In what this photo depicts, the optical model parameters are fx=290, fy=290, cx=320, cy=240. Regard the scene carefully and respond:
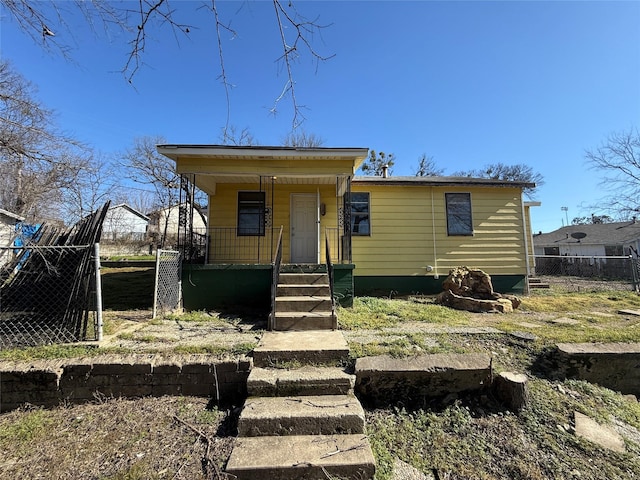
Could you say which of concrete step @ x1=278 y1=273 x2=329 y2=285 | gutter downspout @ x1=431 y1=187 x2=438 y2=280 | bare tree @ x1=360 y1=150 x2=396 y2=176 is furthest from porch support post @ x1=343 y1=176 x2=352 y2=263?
bare tree @ x1=360 y1=150 x2=396 y2=176

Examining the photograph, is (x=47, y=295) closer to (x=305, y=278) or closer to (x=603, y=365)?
(x=305, y=278)

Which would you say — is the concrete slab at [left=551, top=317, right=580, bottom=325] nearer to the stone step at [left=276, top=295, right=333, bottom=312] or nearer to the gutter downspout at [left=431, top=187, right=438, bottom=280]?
the gutter downspout at [left=431, top=187, right=438, bottom=280]

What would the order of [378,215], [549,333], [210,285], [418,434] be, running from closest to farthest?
[418,434] < [549,333] < [210,285] < [378,215]

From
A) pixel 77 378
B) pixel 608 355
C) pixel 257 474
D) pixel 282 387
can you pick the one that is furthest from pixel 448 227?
pixel 77 378

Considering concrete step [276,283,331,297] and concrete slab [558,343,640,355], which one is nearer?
concrete slab [558,343,640,355]

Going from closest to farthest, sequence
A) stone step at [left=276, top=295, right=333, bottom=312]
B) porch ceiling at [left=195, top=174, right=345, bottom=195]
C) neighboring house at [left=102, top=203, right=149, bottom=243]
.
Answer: stone step at [left=276, top=295, right=333, bottom=312], porch ceiling at [left=195, top=174, right=345, bottom=195], neighboring house at [left=102, top=203, right=149, bottom=243]

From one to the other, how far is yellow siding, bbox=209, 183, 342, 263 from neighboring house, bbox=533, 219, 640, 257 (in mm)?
21660

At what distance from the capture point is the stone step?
5.05 meters

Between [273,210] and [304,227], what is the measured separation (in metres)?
1.01

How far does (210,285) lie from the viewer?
254 inches

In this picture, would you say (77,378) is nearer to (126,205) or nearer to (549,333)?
(549,333)

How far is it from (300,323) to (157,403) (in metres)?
2.15

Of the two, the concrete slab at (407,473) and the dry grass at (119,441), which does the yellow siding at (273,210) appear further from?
the concrete slab at (407,473)

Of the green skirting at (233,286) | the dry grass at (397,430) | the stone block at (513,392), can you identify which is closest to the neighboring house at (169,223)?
the green skirting at (233,286)
